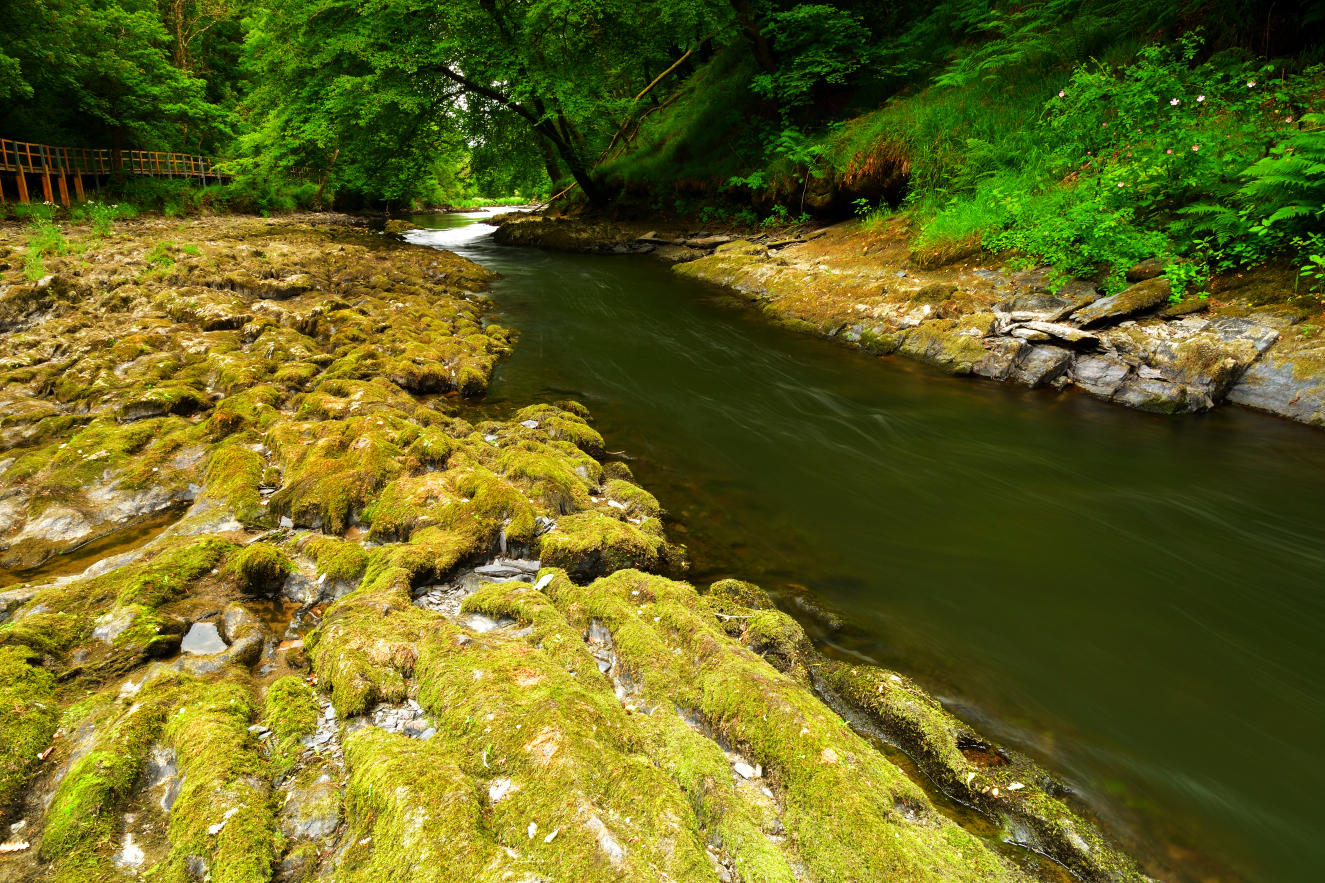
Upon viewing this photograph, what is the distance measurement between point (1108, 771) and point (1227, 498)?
4.89 m

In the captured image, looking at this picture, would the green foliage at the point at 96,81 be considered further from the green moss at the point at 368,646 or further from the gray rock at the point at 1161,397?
the gray rock at the point at 1161,397

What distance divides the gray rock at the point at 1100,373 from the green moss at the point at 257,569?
34.5 ft

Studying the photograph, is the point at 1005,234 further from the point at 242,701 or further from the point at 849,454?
the point at 242,701

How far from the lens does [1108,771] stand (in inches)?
133

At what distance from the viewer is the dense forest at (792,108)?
9.32 metres

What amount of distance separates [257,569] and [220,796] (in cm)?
210

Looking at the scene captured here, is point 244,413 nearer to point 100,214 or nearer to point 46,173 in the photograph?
point 100,214

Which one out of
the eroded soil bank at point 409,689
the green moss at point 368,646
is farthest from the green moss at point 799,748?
the green moss at point 368,646

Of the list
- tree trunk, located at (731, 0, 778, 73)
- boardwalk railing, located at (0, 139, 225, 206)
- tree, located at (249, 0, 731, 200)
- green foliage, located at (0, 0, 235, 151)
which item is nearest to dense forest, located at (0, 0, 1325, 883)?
tree trunk, located at (731, 0, 778, 73)

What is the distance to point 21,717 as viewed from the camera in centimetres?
259

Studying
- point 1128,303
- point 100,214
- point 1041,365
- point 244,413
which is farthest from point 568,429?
point 100,214

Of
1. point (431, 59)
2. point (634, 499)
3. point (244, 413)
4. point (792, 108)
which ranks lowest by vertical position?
point (634, 499)

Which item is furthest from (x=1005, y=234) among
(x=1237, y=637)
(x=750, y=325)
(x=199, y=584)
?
(x=199, y=584)

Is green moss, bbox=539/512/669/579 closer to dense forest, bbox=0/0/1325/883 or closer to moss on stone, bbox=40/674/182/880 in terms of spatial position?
dense forest, bbox=0/0/1325/883
